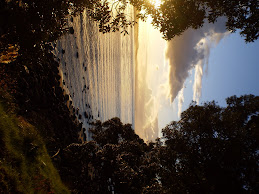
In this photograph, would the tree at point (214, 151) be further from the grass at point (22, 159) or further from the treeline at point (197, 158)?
the grass at point (22, 159)

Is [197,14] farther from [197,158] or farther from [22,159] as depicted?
[22,159]

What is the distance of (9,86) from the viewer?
11.4 metres

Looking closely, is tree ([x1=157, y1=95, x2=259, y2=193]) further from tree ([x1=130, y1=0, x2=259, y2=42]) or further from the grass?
the grass

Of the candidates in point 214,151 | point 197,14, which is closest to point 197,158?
point 214,151

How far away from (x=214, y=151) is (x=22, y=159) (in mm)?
11101

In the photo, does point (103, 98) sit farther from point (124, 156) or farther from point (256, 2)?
point (256, 2)

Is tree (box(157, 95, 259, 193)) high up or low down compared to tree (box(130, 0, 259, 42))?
down

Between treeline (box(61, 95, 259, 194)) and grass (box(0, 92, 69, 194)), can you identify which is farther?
treeline (box(61, 95, 259, 194))

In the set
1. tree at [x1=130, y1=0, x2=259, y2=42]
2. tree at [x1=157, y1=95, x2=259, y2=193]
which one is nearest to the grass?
tree at [x1=157, y1=95, x2=259, y2=193]

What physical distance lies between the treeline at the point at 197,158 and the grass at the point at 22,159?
110 inches

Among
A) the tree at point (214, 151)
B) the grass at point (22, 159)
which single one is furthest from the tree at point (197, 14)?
the grass at point (22, 159)

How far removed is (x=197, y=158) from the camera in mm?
11375

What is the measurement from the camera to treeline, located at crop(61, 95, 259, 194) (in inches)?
401

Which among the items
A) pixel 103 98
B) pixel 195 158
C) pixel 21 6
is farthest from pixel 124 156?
pixel 103 98
